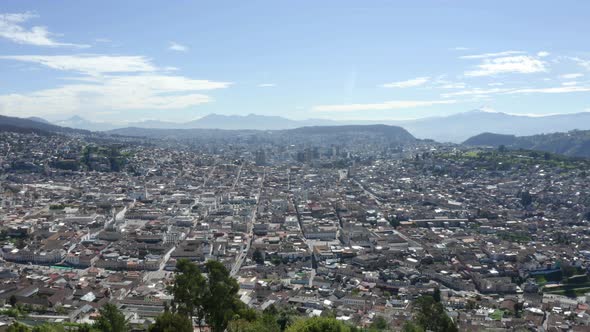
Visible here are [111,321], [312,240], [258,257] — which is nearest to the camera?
[111,321]

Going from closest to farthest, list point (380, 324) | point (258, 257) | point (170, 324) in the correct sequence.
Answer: point (170, 324)
point (380, 324)
point (258, 257)

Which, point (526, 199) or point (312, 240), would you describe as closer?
point (312, 240)

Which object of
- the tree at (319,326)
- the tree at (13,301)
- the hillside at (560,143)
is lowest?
the tree at (13,301)

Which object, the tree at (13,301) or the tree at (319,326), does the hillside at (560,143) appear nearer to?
the tree at (319,326)

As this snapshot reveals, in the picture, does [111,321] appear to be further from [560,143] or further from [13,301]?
[560,143]

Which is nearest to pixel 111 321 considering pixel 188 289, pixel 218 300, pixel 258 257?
pixel 188 289

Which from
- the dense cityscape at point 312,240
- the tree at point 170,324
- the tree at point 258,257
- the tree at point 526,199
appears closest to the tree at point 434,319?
the dense cityscape at point 312,240

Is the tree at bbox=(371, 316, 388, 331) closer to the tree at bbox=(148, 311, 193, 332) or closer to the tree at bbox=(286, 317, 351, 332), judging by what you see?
the tree at bbox=(286, 317, 351, 332)

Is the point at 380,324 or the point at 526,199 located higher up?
the point at 526,199

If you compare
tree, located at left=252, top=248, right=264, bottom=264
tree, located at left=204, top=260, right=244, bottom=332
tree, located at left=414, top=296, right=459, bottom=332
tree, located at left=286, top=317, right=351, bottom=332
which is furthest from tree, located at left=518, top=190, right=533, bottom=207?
tree, located at left=204, top=260, right=244, bottom=332
